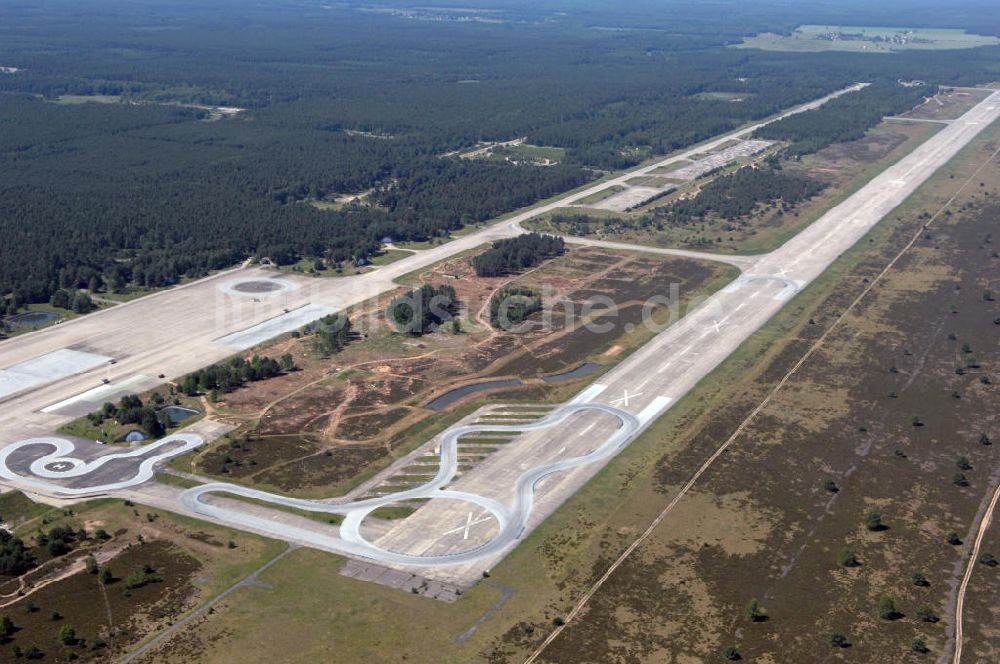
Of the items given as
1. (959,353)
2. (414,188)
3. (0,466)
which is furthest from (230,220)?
(959,353)

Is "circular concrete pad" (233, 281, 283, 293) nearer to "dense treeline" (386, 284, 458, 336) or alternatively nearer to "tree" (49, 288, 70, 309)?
"dense treeline" (386, 284, 458, 336)

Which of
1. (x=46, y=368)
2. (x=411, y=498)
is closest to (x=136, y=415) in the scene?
(x=46, y=368)

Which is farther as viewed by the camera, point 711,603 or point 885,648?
point 711,603

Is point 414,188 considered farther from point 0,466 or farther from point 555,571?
point 555,571

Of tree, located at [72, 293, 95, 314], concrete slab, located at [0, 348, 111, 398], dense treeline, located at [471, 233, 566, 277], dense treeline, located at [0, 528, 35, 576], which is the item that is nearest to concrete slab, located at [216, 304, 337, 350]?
concrete slab, located at [0, 348, 111, 398]

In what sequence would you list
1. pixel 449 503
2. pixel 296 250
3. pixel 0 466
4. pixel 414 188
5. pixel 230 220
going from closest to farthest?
1. pixel 449 503
2. pixel 0 466
3. pixel 296 250
4. pixel 230 220
5. pixel 414 188

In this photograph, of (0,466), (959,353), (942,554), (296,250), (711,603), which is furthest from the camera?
(296,250)
